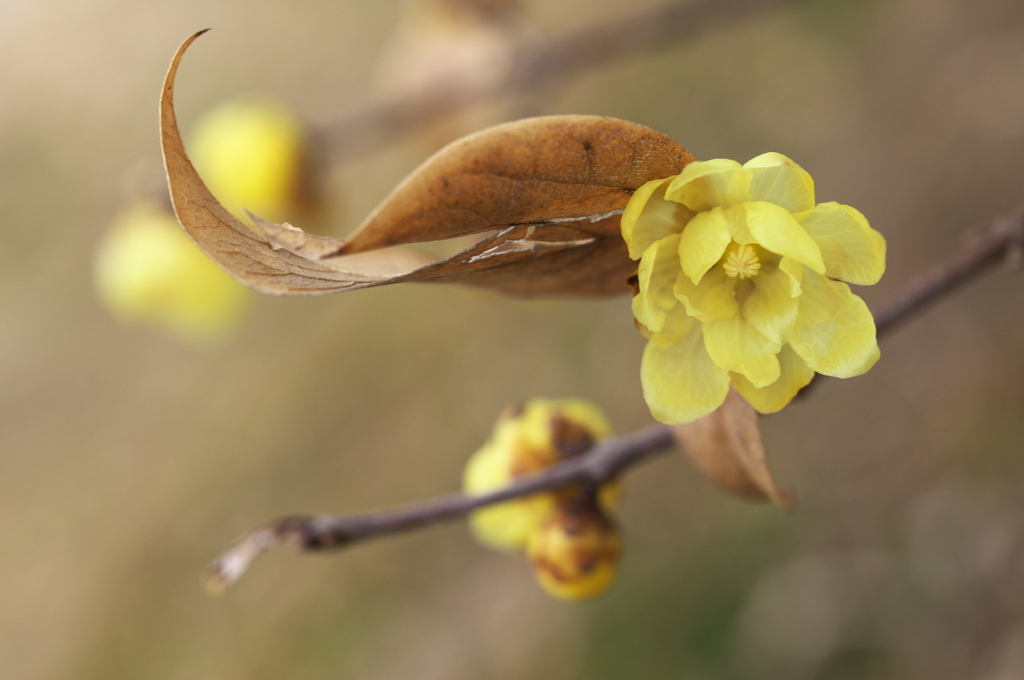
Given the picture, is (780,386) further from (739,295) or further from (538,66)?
(538,66)

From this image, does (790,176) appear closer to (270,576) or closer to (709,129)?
(709,129)

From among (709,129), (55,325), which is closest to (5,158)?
(55,325)

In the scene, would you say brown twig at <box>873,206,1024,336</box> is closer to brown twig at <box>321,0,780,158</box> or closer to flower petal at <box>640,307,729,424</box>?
flower petal at <box>640,307,729,424</box>

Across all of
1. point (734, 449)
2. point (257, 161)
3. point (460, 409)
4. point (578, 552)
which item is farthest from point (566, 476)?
point (460, 409)

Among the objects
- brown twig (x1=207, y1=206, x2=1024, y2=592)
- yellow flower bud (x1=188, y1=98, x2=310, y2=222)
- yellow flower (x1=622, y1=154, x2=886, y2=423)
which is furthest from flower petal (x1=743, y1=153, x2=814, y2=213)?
yellow flower bud (x1=188, y1=98, x2=310, y2=222)

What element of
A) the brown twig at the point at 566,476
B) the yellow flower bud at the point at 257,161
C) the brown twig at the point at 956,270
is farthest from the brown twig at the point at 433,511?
the yellow flower bud at the point at 257,161

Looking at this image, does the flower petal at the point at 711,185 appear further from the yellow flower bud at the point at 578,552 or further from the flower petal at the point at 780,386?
the yellow flower bud at the point at 578,552
